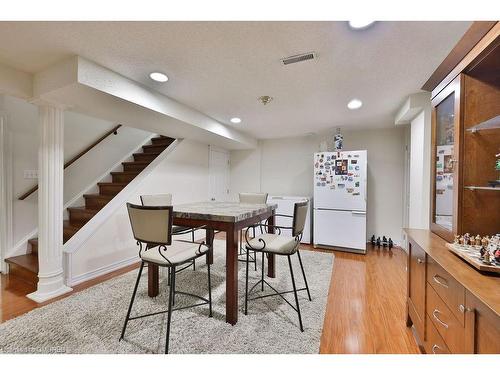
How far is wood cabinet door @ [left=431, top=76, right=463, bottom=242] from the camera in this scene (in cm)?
135

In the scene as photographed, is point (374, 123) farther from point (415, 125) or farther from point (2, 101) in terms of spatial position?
point (2, 101)

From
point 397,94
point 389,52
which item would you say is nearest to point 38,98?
point 389,52

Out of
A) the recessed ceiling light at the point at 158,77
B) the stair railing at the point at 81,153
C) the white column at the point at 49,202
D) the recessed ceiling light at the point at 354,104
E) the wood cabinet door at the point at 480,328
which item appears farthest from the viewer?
the stair railing at the point at 81,153

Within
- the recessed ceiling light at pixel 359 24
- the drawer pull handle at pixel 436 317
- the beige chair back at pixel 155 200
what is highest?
the recessed ceiling light at pixel 359 24

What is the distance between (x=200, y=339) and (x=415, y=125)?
3363mm

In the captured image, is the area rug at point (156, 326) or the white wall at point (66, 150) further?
the white wall at point (66, 150)

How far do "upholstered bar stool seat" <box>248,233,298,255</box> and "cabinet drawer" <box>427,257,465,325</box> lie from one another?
0.90 meters

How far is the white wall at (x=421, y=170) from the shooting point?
2.52m

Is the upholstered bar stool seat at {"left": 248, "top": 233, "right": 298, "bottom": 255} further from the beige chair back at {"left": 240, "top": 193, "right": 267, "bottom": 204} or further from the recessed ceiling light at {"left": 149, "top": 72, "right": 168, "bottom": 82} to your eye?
the recessed ceiling light at {"left": 149, "top": 72, "right": 168, "bottom": 82}

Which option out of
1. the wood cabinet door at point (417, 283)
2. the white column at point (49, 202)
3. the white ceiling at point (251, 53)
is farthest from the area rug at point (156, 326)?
the white ceiling at point (251, 53)

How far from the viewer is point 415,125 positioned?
2852 millimetres

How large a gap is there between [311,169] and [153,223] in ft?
12.7

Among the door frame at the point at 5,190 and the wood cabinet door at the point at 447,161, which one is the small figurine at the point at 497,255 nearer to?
the wood cabinet door at the point at 447,161

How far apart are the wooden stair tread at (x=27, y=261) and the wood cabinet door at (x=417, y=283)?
11.6 ft
